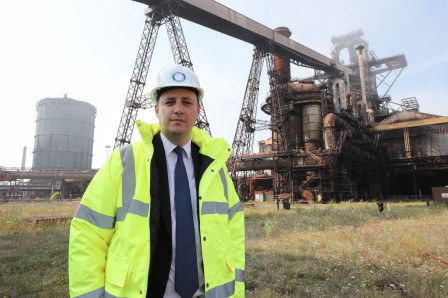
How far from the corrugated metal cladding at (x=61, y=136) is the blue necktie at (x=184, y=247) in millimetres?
49310

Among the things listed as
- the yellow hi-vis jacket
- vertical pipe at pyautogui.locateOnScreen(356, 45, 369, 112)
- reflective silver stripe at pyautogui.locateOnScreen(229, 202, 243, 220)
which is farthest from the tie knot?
vertical pipe at pyautogui.locateOnScreen(356, 45, 369, 112)

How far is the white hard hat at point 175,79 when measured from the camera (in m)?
1.63

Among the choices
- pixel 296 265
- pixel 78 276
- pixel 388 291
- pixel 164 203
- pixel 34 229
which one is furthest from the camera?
pixel 34 229

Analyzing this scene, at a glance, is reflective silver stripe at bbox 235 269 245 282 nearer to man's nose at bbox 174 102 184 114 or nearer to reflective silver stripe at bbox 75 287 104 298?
reflective silver stripe at bbox 75 287 104 298

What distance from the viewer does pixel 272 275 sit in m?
4.47

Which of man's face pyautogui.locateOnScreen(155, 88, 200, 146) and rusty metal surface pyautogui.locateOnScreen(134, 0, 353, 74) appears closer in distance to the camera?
man's face pyautogui.locateOnScreen(155, 88, 200, 146)

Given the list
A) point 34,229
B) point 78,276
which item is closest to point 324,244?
point 78,276

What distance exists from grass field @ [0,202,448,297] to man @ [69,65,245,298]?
100 inches

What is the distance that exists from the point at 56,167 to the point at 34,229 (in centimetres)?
4138

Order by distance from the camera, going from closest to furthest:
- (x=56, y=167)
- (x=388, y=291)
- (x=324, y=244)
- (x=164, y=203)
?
(x=164, y=203), (x=388, y=291), (x=324, y=244), (x=56, y=167)

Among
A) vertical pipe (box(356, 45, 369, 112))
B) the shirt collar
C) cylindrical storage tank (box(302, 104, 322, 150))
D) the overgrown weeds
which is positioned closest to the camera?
the shirt collar

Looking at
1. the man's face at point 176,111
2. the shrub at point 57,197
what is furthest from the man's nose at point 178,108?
the shrub at point 57,197

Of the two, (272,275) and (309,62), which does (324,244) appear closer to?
(272,275)

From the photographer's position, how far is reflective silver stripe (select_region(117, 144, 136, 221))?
1480 mm
